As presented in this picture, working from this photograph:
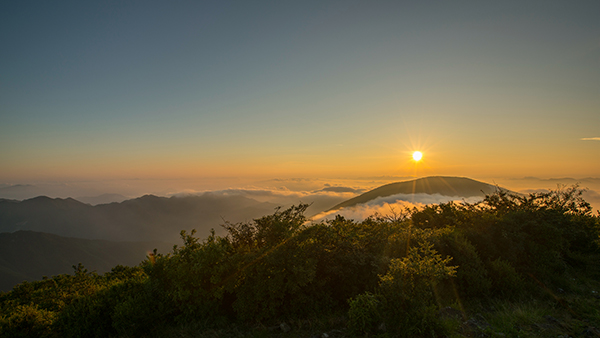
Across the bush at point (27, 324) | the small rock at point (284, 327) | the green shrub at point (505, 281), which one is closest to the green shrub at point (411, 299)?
the small rock at point (284, 327)

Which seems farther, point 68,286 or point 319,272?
point 68,286

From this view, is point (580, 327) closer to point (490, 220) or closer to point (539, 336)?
point (539, 336)

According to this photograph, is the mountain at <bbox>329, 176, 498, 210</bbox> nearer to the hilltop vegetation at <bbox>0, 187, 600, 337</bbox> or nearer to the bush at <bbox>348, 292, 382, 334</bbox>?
the hilltop vegetation at <bbox>0, 187, 600, 337</bbox>

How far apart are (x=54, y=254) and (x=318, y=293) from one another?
200m

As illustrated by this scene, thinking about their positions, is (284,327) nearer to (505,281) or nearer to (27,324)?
(27,324)

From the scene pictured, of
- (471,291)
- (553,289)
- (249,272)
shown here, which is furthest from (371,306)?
(553,289)

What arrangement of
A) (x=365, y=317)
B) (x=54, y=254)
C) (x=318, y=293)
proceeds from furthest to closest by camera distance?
(x=54, y=254) < (x=318, y=293) < (x=365, y=317)

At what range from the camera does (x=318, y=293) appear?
6906 millimetres

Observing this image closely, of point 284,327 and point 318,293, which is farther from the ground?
point 318,293

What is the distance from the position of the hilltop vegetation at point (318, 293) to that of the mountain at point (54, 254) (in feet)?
506

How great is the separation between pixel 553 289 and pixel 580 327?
10.1ft

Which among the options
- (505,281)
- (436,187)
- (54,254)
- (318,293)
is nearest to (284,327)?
(318,293)

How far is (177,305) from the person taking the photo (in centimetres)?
662

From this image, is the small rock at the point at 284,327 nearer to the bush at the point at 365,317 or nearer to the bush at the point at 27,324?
the bush at the point at 365,317
